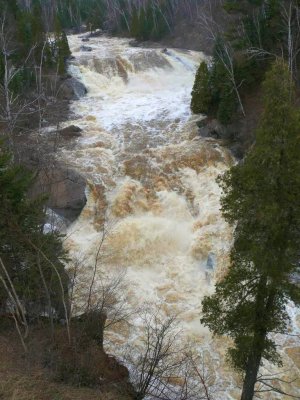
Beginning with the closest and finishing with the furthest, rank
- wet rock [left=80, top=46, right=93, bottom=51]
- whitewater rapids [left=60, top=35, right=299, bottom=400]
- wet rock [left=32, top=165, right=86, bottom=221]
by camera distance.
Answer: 1. whitewater rapids [left=60, top=35, right=299, bottom=400]
2. wet rock [left=32, top=165, right=86, bottom=221]
3. wet rock [left=80, top=46, right=93, bottom=51]

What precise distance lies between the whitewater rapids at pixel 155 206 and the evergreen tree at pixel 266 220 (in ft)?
13.6

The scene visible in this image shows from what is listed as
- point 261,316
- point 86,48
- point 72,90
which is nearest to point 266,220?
point 261,316

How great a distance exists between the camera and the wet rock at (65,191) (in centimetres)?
2020

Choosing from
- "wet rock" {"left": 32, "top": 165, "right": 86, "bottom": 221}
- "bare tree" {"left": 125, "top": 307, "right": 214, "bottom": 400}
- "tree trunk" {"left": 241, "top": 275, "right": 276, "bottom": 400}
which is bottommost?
"bare tree" {"left": 125, "top": 307, "right": 214, "bottom": 400}

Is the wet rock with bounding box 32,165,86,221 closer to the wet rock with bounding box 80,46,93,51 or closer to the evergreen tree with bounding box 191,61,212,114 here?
the evergreen tree with bounding box 191,61,212,114

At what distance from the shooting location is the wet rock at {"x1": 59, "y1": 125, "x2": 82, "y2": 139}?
2652 centimetres

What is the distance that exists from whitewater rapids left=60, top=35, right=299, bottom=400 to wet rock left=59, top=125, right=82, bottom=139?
0.54 m

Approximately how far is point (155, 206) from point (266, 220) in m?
12.8

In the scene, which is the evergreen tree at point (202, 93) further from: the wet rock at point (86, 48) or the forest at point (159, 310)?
the wet rock at point (86, 48)

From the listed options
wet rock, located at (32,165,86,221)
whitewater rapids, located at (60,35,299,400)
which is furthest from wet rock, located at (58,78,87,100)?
wet rock, located at (32,165,86,221)

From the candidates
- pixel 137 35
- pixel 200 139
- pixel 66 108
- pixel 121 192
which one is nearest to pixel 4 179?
pixel 121 192

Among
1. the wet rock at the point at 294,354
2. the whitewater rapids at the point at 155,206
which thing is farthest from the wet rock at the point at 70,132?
the wet rock at the point at 294,354

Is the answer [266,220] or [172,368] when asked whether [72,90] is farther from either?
[266,220]

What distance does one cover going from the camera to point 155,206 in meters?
20.9
